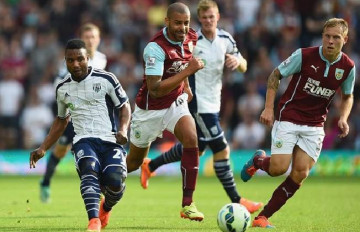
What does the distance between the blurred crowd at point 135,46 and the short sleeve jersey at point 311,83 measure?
970 centimetres

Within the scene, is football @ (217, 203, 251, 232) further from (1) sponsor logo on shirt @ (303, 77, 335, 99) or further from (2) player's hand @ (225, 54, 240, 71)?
(2) player's hand @ (225, 54, 240, 71)

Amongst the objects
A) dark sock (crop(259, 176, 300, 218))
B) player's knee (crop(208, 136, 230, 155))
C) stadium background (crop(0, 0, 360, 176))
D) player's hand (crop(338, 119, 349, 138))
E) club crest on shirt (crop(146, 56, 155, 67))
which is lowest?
stadium background (crop(0, 0, 360, 176))

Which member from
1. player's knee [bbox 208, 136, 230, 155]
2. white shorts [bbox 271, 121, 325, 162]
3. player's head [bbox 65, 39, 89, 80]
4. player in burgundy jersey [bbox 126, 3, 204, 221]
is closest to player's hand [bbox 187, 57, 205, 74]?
player in burgundy jersey [bbox 126, 3, 204, 221]

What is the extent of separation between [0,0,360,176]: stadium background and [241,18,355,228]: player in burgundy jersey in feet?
31.4

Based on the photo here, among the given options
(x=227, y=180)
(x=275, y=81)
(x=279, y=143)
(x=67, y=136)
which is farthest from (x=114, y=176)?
(x=67, y=136)

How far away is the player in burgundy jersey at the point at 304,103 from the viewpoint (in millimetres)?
9758

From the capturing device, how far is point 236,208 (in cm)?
882

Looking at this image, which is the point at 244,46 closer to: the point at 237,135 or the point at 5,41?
the point at 237,135

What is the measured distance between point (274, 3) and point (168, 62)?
1303 cm

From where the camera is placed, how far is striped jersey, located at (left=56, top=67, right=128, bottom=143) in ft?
30.3

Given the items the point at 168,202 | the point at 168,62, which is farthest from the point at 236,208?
→ the point at 168,202

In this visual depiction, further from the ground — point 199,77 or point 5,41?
point 199,77

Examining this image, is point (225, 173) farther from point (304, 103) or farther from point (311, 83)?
point (311, 83)

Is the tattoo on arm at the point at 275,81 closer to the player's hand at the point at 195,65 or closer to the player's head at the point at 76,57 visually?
the player's hand at the point at 195,65
